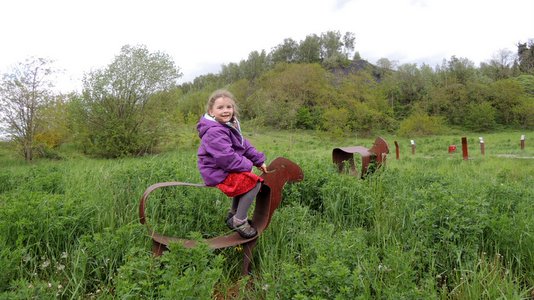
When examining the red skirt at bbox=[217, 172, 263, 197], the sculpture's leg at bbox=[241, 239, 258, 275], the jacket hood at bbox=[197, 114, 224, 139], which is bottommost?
the sculpture's leg at bbox=[241, 239, 258, 275]

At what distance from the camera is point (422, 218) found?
339cm

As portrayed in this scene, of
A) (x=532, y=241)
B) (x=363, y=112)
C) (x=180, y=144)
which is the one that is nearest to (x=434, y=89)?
(x=363, y=112)

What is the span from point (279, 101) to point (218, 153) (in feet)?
113

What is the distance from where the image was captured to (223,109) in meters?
3.31

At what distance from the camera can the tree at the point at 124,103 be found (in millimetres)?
21766

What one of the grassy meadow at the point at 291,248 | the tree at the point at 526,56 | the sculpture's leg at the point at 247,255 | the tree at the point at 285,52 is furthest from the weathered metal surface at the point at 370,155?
the tree at the point at 285,52

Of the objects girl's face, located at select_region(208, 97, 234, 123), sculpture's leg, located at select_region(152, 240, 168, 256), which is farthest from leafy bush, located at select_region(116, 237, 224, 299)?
girl's face, located at select_region(208, 97, 234, 123)

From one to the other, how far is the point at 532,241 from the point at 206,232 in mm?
3100

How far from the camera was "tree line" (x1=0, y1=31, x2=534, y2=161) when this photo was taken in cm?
2136

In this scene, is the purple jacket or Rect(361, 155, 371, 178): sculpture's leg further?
Rect(361, 155, 371, 178): sculpture's leg

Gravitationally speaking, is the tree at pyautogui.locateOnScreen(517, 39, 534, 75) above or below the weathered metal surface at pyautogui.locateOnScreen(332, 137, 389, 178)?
above

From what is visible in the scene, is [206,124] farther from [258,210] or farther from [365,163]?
[365,163]

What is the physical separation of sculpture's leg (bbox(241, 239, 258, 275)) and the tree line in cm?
2036

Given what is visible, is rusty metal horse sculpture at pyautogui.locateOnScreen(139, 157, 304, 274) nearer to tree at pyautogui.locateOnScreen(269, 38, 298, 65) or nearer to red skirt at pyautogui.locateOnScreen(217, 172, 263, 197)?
red skirt at pyautogui.locateOnScreen(217, 172, 263, 197)
